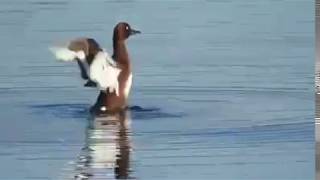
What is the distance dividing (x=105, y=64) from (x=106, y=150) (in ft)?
0.80

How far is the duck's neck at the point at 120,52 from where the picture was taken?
1.90 meters

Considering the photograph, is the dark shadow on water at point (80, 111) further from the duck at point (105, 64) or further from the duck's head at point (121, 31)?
the duck's head at point (121, 31)

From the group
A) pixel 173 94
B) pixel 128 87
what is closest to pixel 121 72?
pixel 128 87

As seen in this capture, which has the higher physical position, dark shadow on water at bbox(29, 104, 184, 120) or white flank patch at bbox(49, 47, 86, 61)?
white flank patch at bbox(49, 47, 86, 61)

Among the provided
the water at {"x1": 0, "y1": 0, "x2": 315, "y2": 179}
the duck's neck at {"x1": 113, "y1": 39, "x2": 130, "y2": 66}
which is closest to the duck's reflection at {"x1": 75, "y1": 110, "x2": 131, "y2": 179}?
the water at {"x1": 0, "y1": 0, "x2": 315, "y2": 179}

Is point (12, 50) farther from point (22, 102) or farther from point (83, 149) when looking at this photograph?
point (83, 149)

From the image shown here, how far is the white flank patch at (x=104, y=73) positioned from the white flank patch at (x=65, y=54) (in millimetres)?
43

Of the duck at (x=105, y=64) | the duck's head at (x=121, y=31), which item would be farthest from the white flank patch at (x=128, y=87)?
the duck's head at (x=121, y=31)

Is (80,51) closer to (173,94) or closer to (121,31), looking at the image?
(121,31)

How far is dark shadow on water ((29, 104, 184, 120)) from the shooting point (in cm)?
190

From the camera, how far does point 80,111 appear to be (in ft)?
6.24

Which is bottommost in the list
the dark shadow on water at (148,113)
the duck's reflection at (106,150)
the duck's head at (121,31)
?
the duck's reflection at (106,150)

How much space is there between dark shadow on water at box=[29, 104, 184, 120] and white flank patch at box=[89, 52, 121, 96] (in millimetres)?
73

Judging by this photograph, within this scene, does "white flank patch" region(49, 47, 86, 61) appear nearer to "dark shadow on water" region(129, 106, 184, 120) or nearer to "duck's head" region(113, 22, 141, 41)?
"duck's head" region(113, 22, 141, 41)
